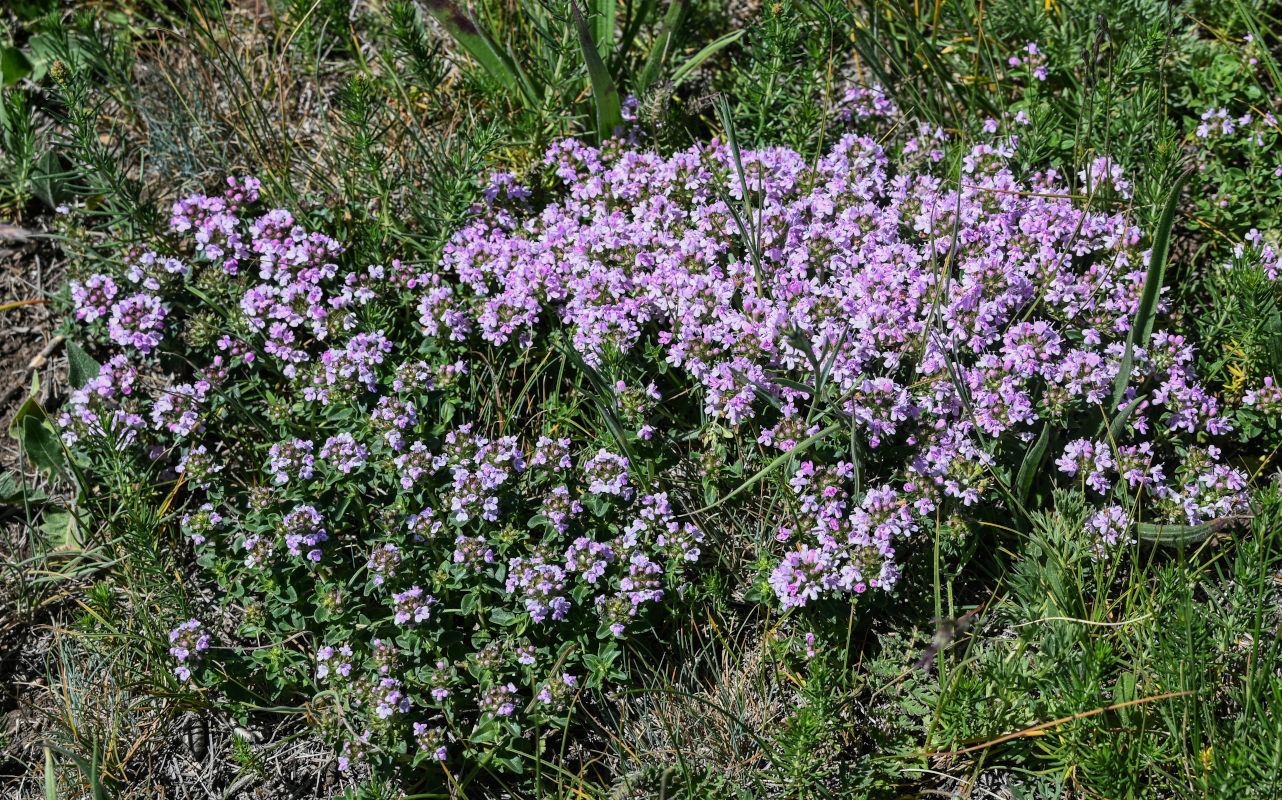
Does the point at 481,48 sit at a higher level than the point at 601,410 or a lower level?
higher

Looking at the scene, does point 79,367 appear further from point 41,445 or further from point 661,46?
point 661,46

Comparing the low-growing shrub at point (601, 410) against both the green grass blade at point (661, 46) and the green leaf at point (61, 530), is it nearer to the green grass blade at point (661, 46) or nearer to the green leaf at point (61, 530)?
the green leaf at point (61, 530)

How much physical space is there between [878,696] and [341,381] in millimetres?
2645

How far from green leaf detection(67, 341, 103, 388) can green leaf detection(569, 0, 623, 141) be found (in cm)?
284

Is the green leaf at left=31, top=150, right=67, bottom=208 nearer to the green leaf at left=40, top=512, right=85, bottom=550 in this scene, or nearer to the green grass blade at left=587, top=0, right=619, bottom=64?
the green leaf at left=40, top=512, right=85, bottom=550

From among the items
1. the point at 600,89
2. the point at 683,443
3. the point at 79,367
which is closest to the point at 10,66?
the point at 79,367

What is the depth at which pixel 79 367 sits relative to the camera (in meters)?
4.80

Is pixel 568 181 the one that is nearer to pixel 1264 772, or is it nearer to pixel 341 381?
pixel 341 381

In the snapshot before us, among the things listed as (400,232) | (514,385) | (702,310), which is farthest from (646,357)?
(400,232)

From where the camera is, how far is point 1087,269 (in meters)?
4.53

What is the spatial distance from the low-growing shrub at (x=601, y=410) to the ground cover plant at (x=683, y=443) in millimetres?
21

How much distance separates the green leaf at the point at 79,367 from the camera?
4785 mm

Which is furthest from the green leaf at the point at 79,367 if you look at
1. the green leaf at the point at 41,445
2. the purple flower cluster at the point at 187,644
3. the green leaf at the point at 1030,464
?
the green leaf at the point at 1030,464

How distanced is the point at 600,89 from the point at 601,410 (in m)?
1.84
